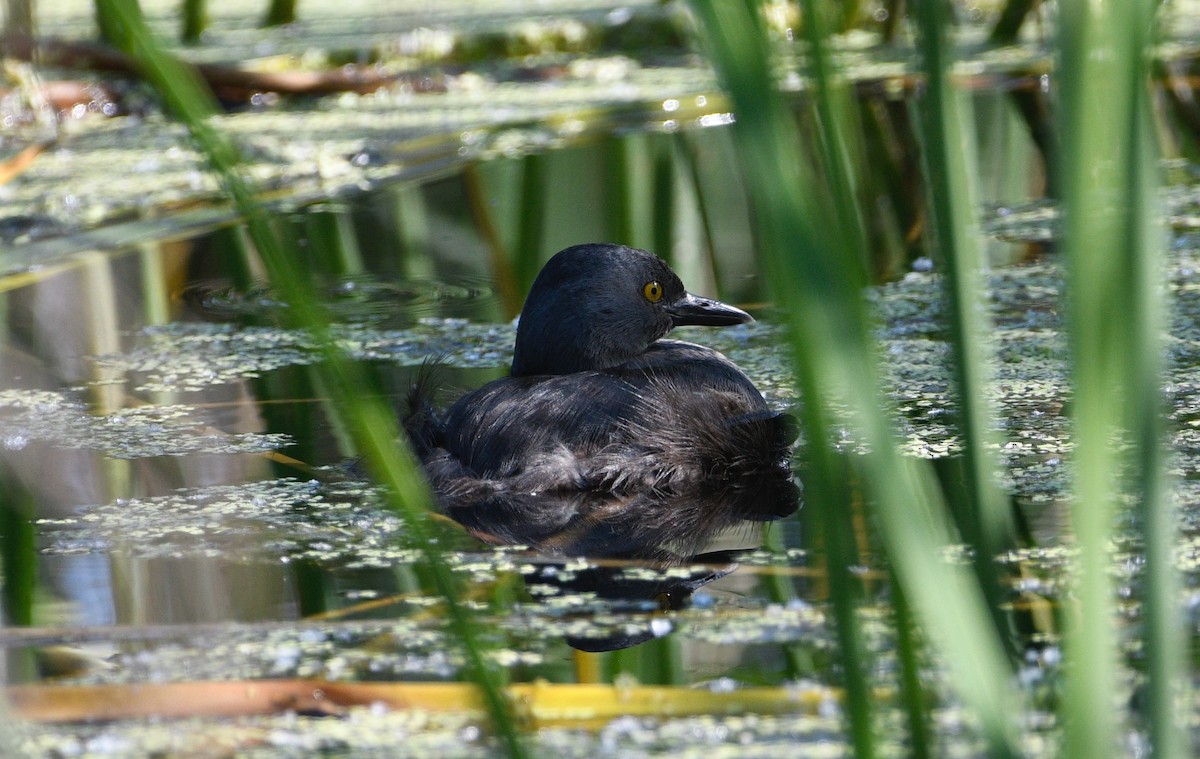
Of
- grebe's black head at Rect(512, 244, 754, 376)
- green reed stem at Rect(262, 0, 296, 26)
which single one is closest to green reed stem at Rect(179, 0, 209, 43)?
green reed stem at Rect(262, 0, 296, 26)

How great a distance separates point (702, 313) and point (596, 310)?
28cm

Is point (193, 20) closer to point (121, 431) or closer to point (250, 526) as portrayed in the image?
point (121, 431)

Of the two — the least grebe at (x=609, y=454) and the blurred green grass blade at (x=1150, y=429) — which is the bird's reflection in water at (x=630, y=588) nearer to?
the least grebe at (x=609, y=454)

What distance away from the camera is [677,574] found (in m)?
2.48

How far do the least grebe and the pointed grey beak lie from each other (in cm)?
21

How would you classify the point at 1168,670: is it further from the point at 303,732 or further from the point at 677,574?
the point at 677,574

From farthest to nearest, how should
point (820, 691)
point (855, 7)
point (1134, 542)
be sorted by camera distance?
point (855, 7) → point (1134, 542) → point (820, 691)

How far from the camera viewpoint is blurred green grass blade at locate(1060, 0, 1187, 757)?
1058mm

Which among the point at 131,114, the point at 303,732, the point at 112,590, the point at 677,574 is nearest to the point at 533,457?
the point at 677,574

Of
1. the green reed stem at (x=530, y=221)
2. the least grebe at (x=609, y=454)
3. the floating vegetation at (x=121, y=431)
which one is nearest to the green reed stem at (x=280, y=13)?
the green reed stem at (x=530, y=221)

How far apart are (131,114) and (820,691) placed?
19.2 feet

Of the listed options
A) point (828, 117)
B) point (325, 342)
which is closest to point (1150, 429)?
point (828, 117)

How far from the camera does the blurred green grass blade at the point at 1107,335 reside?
3.47 feet

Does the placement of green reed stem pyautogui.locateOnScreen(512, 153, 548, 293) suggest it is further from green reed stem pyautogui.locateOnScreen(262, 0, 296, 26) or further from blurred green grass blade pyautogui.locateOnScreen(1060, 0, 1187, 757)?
blurred green grass blade pyautogui.locateOnScreen(1060, 0, 1187, 757)
